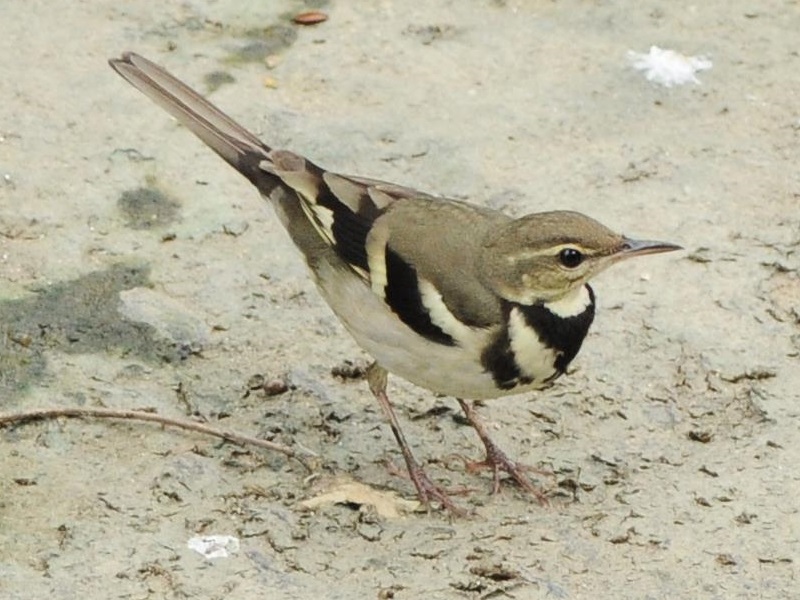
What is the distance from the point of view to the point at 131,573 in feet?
15.8

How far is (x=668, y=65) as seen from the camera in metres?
7.86

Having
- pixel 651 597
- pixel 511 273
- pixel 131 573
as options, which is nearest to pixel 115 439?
pixel 131 573

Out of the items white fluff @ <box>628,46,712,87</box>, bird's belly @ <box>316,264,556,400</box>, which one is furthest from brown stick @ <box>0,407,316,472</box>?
white fluff @ <box>628,46,712,87</box>

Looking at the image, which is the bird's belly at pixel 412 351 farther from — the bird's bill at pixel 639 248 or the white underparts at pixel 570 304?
the bird's bill at pixel 639 248

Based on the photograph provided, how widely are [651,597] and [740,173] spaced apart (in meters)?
2.80

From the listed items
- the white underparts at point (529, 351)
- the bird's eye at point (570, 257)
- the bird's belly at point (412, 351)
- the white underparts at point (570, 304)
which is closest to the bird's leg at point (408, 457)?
the bird's belly at point (412, 351)

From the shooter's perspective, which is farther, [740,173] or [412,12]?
[412,12]

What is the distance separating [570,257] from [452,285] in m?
0.39

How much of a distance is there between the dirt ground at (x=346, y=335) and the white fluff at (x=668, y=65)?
0.06m

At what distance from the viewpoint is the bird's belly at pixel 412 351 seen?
522cm

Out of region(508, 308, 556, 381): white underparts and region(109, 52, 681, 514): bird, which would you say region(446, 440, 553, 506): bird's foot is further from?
region(508, 308, 556, 381): white underparts

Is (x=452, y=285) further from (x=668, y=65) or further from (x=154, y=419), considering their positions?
(x=668, y=65)

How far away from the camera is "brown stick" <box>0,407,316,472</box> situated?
5492mm

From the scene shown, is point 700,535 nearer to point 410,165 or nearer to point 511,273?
point 511,273
